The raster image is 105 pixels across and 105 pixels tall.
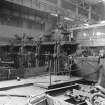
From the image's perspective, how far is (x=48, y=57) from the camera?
32.9 ft

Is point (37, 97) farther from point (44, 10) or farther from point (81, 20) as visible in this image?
point (81, 20)

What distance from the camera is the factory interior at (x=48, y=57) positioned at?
572 cm

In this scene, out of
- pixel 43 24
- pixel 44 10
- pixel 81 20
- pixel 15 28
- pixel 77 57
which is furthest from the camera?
pixel 81 20

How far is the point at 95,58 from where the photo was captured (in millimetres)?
8805

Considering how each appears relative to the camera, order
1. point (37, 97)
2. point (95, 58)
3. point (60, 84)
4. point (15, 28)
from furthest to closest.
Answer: point (15, 28), point (95, 58), point (60, 84), point (37, 97)

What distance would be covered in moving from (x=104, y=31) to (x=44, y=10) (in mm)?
7289

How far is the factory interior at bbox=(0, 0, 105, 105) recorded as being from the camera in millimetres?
5720

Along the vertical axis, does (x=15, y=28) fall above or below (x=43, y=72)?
above

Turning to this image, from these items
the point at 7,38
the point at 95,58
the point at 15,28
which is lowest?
the point at 95,58

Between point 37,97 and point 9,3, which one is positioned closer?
point 37,97

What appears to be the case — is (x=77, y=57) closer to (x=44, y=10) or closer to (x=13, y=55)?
(x=13, y=55)

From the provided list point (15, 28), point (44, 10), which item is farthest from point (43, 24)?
point (15, 28)

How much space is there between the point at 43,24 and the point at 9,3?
5.32 metres

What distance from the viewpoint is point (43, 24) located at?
17625 mm
